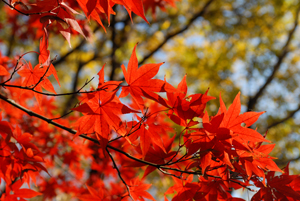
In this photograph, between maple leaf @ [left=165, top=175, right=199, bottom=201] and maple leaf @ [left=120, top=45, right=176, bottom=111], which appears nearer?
maple leaf @ [left=120, top=45, right=176, bottom=111]

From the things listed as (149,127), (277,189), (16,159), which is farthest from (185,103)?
(16,159)

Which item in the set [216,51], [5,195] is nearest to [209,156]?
[5,195]

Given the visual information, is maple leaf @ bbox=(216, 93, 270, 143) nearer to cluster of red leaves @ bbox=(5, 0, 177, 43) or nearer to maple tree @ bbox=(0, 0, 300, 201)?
maple tree @ bbox=(0, 0, 300, 201)

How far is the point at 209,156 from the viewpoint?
781 mm

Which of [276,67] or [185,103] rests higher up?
[276,67]

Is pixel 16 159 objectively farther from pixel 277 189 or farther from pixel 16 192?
pixel 277 189

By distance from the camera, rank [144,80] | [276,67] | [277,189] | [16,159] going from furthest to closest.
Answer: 1. [276,67]
2. [16,159]
3. [277,189]
4. [144,80]

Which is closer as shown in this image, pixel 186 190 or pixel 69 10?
pixel 69 10

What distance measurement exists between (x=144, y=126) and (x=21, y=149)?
1.87 ft

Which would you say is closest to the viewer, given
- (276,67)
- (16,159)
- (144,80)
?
(144,80)

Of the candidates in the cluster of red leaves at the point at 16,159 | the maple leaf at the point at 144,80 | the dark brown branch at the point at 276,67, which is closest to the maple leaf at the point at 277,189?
the maple leaf at the point at 144,80

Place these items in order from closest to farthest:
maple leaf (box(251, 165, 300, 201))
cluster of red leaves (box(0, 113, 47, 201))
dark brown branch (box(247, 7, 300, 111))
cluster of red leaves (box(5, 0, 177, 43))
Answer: cluster of red leaves (box(5, 0, 177, 43)) < maple leaf (box(251, 165, 300, 201)) < cluster of red leaves (box(0, 113, 47, 201)) < dark brown branch (box(247, 7, 300, 111))

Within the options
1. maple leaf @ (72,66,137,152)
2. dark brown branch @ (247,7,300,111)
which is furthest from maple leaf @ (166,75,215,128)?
dark brown branch @ (247,7,300,111)

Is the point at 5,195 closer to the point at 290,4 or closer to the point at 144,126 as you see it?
the point at 144,126
